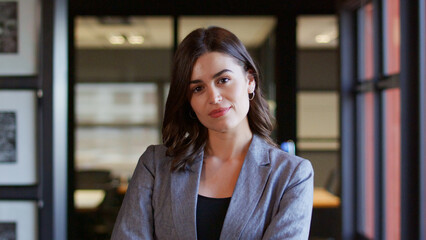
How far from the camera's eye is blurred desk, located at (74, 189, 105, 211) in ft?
20.3

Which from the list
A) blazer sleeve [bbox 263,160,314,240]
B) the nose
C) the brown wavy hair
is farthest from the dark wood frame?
blazer sleeve [bbox 263,160,314,240]

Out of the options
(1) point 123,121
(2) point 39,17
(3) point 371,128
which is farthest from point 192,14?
(1) point 123,121

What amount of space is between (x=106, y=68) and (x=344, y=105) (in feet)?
15.1

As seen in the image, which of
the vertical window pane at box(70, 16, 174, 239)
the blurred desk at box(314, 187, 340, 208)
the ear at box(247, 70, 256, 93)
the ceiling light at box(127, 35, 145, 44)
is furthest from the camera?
the ceiling light at box(127, 35, 145, 44)

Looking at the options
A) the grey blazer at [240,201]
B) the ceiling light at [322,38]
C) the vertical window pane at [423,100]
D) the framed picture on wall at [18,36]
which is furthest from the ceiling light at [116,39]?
the grey blazer at [240,201]

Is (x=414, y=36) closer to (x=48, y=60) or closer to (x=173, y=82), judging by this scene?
(x=173, y=82)

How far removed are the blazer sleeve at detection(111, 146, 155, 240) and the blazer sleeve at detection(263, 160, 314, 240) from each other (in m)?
0.33

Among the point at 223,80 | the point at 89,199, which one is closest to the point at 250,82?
the point at 223,80

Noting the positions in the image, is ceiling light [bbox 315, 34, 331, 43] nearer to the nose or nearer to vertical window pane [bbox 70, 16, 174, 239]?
vertical window pane [bbox 70, 16, 174, 239]

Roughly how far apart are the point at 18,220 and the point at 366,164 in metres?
2.79

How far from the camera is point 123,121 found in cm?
866

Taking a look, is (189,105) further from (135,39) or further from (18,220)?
(135,39)

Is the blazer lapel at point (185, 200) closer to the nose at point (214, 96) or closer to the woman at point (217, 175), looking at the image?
the woman at point (217, 175)

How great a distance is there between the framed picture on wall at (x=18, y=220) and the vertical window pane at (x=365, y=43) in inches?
110
